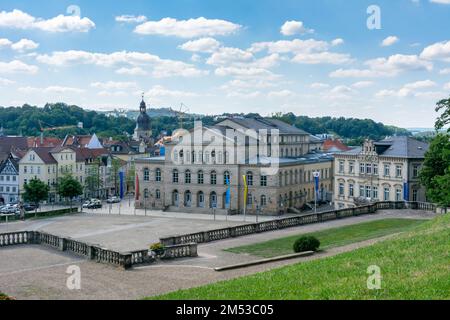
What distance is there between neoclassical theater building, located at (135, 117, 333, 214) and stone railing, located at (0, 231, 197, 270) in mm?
36054

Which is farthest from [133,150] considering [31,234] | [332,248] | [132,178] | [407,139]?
[332,248]

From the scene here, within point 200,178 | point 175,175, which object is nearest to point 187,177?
point 175,175

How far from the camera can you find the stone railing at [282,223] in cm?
3812

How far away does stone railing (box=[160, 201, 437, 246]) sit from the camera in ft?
125

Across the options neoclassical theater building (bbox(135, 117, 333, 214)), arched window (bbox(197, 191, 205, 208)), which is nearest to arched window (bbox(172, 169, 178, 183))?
neoclassical theater building (bbox(135, 117, 333, 214))

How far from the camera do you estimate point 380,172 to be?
232 feet

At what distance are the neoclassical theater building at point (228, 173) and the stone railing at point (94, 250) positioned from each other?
118 feet

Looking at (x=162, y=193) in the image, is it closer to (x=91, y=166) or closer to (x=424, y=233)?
(x=91, y=166)

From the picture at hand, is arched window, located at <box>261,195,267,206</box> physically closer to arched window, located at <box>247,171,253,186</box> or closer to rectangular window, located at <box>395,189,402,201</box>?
arched window, located at <box>247,171,253,186</box>

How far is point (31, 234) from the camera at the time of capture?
126 feet

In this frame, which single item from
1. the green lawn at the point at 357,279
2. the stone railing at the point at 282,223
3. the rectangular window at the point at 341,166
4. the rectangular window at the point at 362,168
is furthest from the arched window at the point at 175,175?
the green lawn at the point at 357,279

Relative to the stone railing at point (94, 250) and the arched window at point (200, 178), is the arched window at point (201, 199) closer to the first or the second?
the arched window at point (200, 178)

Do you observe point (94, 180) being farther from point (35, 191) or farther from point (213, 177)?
point (213, 177)

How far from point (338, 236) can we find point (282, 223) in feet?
21.0
